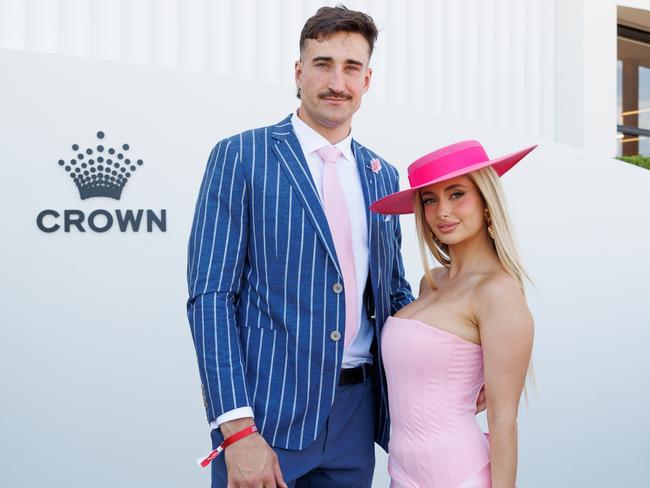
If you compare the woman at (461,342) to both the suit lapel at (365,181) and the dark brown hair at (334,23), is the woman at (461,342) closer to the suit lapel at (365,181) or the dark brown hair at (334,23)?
the suit lapel at (365,181)

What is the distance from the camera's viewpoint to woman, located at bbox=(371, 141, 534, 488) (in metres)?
1.77

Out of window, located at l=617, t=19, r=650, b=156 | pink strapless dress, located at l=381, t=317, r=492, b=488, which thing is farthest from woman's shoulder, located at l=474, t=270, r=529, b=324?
window, located at l=617, t=19, r=650, b=156

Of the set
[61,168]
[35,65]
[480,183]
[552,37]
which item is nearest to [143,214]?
[61,168]

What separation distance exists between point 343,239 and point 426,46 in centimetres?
470

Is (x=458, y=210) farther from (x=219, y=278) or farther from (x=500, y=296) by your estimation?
(x=219, y=278)

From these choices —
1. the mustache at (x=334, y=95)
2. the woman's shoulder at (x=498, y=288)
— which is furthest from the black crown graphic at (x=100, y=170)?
the woman's shoulder at (x=498, y=288)

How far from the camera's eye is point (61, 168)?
3418 mm

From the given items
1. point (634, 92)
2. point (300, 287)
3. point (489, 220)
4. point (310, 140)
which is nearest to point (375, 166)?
point (310, 140)

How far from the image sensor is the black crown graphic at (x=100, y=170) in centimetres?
344

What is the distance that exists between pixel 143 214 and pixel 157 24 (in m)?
2.18

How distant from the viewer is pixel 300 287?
5.98ft

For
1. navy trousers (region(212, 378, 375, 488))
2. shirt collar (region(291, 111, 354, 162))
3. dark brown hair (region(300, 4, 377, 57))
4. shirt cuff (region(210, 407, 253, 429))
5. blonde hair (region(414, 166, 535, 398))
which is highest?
dark brown hair (region(300, 4, 377, 57))

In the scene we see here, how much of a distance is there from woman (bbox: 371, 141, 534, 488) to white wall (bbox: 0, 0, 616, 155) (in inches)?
102

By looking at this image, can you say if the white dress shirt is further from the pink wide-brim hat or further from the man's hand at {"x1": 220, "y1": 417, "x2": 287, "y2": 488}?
the man's hand at {"x1": 220, "y1": 417, "x2": 287, "y2": 488}
